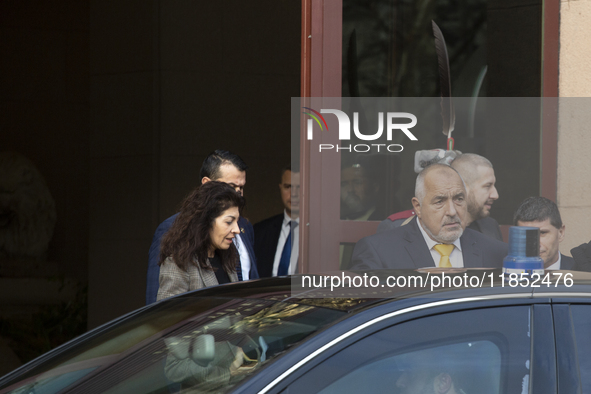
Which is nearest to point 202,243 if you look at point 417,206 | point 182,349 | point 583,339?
point 182,349

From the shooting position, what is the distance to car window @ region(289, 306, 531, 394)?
185 cm

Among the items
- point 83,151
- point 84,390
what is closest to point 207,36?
point 83,151

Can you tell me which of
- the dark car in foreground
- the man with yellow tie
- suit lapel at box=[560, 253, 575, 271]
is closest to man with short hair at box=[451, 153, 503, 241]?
the man with yellow tie

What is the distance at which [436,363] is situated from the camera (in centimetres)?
190

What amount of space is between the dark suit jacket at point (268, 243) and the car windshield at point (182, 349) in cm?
286

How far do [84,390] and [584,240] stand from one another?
11.8ft

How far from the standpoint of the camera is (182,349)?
2.14m

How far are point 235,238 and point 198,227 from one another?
1.88ft

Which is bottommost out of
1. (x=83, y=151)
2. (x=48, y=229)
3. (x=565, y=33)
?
(x=48, y=229)

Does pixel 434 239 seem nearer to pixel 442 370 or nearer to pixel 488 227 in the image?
pixel 488 227

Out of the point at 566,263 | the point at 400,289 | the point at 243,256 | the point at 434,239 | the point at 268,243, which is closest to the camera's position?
the point at 400,289

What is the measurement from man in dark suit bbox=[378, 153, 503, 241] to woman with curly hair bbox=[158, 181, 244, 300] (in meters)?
A: 1.31

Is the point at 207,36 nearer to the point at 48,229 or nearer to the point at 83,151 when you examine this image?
the point at 83,151

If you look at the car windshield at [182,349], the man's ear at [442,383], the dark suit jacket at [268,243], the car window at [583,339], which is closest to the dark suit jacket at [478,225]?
the dark suit jacket at [268,243]
